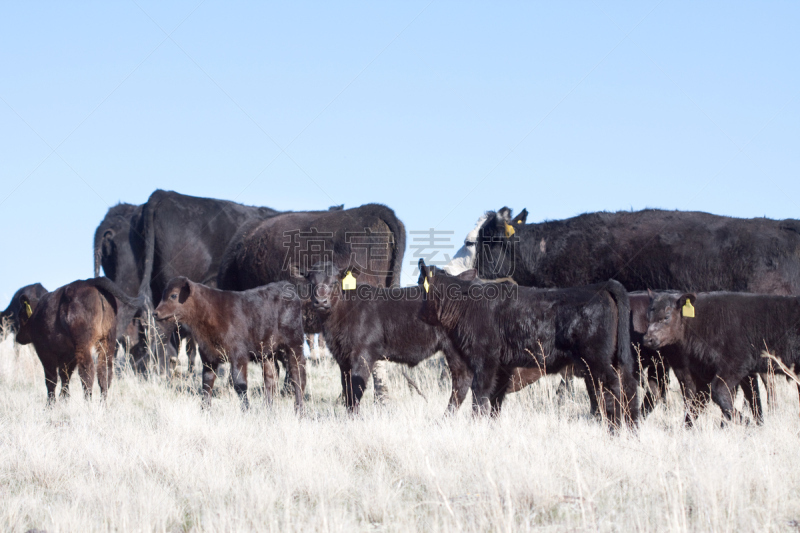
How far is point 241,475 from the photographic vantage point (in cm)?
482

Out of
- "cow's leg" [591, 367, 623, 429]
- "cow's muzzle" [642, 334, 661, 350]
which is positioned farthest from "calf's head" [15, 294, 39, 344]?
"cow's muzzle" [642, 334, 661, 350]

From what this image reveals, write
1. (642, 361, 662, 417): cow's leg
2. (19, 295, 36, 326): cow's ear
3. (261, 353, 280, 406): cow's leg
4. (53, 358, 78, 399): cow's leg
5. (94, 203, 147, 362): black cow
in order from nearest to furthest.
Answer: (642, 361, 662, 417): cow's leg
(53, 358, 78, 399): cow's leg
(261, 353, 280, 406): cow's leg
(19, 295, 36, 326): cow's ear
(94, 203, 147, 362): black cow

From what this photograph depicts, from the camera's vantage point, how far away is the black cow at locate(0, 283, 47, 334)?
8.51 meters

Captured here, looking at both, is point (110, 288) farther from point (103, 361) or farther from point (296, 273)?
point (296, 273)

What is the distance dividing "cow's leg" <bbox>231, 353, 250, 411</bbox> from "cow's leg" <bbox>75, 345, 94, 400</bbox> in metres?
1.49

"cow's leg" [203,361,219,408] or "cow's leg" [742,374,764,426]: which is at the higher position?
"cow's leg" [203,361,219,408]

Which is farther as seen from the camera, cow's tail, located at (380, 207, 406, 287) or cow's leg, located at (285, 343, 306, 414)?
cow's tail, located at (380, 207, 406, 287)

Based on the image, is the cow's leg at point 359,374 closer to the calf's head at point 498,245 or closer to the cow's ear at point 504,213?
the calf's head at point 498,245

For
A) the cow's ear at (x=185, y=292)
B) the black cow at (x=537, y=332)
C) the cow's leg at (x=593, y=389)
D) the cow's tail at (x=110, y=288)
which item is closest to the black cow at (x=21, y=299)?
the cow's tail at (x=110, y=288)

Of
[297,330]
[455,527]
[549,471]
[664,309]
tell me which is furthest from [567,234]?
[455,527]

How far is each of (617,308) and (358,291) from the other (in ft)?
9.89

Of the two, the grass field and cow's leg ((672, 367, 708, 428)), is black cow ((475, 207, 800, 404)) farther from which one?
the grass field

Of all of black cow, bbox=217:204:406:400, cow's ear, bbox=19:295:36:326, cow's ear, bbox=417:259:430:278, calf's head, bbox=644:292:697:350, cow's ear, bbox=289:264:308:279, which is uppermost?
black cow, bbox=217:204:406:400

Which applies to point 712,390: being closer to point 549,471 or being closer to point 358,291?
point 549,471
